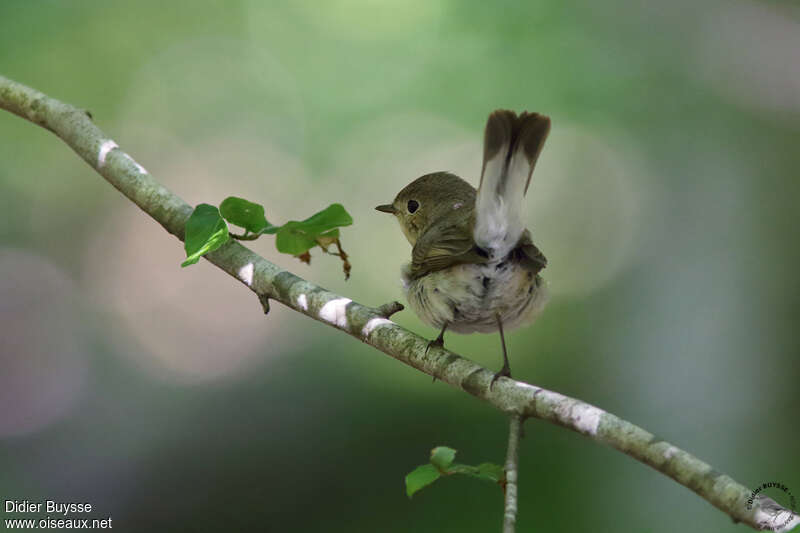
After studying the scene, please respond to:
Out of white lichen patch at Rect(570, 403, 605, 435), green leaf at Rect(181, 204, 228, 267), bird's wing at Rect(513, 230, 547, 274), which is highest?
bird's wing at Rect(513, 230, 547, 274)

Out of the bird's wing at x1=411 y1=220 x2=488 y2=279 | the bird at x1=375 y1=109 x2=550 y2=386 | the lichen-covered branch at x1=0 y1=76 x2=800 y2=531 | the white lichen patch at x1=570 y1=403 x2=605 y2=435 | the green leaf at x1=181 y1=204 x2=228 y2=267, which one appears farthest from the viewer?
the bird's wing at x1=411 y1=220 x2=488 y2=279

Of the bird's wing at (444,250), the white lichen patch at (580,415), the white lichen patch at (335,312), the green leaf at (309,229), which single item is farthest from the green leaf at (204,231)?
the white lichen patch at (580,415)

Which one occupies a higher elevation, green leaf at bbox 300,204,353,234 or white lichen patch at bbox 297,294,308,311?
green leaf at bbox 300,204,353,234

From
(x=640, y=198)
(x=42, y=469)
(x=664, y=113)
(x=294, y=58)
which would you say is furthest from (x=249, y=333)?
(x=664, y=113)

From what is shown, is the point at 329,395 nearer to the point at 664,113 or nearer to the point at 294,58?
the point at 294,58

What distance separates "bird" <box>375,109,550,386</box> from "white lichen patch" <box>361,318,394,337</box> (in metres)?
0.31

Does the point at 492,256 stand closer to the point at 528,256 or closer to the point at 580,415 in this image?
the point at 528,256

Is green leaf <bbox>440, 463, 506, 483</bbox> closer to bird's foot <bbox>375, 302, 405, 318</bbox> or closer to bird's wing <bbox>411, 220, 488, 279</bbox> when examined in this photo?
bird's foot <bbox>375, 302, 405, 318</bbox>

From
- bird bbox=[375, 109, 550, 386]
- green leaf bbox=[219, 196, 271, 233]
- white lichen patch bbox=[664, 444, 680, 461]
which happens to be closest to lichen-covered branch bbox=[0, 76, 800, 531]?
white lichen patch bbox=[664, 444, 680, 461]

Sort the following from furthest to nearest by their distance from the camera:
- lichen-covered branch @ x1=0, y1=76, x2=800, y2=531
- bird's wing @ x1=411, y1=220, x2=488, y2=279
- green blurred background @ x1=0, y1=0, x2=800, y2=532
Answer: green blurred background @ x1=0, y1=0, x2=800, y2=532 < bird's wing @ x1=411, y1=220, x2=488, y2=279 < lichen-covered branch @ x1=0, y1=76, x2=800, y2=531

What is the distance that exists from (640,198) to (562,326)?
1141 mm

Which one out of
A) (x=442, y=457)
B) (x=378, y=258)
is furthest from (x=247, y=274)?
(x=378, y=258)

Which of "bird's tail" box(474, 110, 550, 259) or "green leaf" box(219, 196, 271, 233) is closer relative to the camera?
"green leaf" box(219, 196, 271, 233)

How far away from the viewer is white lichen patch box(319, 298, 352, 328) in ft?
6.77
